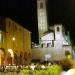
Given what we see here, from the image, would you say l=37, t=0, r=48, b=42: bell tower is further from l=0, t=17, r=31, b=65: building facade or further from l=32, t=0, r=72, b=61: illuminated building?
l=0, t=17, r=31, b=65: building facade

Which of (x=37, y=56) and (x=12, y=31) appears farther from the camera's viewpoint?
(x=37, y=56)

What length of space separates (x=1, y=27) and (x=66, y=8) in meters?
20.7

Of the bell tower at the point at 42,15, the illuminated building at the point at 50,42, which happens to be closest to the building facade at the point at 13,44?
the illuminated building at the point at 50,42

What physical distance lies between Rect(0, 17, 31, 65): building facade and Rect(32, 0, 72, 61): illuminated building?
3257mm

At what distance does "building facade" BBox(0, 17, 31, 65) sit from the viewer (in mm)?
28489

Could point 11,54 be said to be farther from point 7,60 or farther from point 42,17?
point 42,17

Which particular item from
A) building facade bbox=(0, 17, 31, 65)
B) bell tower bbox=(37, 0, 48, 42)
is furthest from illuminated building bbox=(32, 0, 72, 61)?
building facade bbox=(0, 17, 31, 65)

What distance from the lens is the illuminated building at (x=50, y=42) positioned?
43.5 m

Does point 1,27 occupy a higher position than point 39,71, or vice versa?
point 1,27

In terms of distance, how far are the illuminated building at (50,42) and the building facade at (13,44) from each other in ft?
10.7

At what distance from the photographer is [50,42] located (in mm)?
48125

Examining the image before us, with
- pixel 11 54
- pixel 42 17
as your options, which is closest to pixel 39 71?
pixel 11 54

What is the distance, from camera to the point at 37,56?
44.0 meters

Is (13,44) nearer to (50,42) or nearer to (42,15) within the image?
(50,42)
